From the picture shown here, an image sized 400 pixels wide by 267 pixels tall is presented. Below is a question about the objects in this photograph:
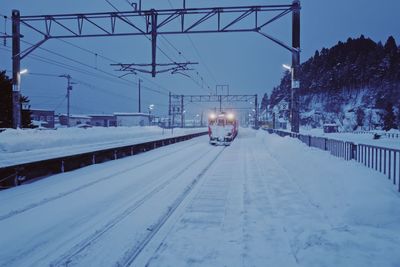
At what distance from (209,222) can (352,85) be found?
125127 mm

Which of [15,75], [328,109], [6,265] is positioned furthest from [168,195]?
[328,109]

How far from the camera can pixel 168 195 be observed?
980 cm

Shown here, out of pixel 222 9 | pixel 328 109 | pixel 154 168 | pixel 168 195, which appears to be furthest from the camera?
pixel 328 109

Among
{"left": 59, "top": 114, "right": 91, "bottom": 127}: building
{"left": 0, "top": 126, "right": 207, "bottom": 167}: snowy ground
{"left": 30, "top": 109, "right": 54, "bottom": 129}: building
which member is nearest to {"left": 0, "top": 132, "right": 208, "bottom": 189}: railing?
{"left": 0, "top": 126, "right": 207, "bottom": 167}: snowy ground

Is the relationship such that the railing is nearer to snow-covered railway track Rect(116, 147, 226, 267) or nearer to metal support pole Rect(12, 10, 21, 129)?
snow-covered railway track Rect(116, 147, 226, 267)

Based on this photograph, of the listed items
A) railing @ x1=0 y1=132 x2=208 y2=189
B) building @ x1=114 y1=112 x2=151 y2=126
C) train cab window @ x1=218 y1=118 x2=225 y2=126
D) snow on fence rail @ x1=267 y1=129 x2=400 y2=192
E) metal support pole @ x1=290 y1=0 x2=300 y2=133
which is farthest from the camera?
building @ x1=114 y1=112 x2=151 y2=126

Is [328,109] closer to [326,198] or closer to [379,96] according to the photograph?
[379,96]

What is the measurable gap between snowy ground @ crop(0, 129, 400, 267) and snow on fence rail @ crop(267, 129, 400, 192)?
606mm

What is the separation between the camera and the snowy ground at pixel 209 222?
210 inches

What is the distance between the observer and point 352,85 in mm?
121125

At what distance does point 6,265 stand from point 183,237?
2594mm

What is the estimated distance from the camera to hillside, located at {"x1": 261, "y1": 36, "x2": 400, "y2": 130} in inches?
4075

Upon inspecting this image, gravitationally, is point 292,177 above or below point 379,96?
below

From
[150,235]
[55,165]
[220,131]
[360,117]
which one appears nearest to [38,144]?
[55,165]
